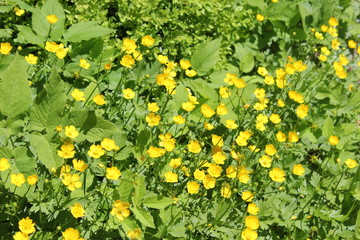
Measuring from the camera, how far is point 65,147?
91.6 inches

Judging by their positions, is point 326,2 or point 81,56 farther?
point 326,2

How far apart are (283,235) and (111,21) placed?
2.01m

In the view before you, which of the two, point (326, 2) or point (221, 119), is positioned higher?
point (326, 2)

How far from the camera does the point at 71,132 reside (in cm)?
240

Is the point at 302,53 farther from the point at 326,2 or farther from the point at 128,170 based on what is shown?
the point at 128,170

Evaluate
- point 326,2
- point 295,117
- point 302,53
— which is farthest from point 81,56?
point 326,2

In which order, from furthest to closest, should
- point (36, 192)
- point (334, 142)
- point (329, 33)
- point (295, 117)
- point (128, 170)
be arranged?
point (329, 33) → point (295, 117) → point (334, 142) → point (128, 170) → point (36, 192)

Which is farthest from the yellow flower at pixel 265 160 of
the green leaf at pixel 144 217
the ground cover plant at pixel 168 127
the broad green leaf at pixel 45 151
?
the broad green leaf at pixel 45 151

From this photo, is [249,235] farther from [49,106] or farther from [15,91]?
[15,91]

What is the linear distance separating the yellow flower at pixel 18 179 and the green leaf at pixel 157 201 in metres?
0.68

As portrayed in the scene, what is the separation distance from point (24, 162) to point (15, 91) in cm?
39

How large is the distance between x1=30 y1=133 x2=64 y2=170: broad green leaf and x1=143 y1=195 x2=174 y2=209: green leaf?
0.52 m

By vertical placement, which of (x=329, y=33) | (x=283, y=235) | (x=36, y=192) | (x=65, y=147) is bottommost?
(x=283, y=235)

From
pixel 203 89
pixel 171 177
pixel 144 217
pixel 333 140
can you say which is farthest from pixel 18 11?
pixel 333 140
